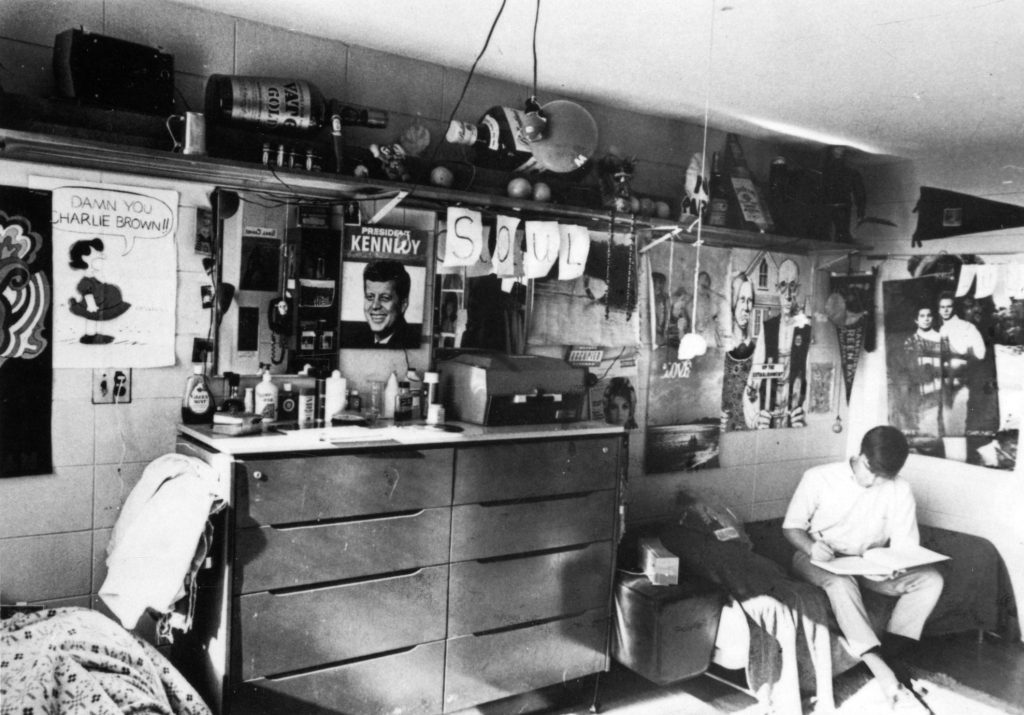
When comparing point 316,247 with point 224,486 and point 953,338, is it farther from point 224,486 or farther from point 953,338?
point 953,338

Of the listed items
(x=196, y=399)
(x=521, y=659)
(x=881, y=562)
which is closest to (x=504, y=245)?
(x=196, y=399)

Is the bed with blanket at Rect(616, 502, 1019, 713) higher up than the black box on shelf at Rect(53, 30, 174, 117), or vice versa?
the black box on shelf at Rect(53, 30, 174, 117)

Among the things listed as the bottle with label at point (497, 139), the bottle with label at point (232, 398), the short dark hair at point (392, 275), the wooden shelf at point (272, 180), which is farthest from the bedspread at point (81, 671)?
the bottle with label at point (497, 139)

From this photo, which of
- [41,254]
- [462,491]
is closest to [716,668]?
[462,491]

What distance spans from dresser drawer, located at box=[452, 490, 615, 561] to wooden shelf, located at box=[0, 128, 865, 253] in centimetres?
134

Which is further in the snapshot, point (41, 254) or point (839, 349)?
point (839, 349)

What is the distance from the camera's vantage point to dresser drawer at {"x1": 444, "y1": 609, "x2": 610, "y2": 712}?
10.1 feet

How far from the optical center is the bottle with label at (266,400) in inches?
124

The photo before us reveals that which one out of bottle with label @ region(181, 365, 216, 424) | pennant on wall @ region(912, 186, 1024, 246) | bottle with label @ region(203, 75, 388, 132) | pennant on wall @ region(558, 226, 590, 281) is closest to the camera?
bottle with label @ region(203, 75, 388, 132)

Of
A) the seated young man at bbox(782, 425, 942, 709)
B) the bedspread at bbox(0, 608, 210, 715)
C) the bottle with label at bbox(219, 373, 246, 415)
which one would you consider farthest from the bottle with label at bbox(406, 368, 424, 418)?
the seated young man at bbox(782, 425, 942, 709)

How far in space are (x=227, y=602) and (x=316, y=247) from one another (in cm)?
149

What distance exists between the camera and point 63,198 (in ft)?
9.26

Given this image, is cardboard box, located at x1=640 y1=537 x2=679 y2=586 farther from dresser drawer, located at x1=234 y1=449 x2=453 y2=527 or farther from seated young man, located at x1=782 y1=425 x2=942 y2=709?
dresser drawer, located at x1=234 y1=449 x2=453 y2=527

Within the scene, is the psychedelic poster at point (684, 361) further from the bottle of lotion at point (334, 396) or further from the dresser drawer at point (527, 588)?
the bottle of lotion at point (334, 396)
